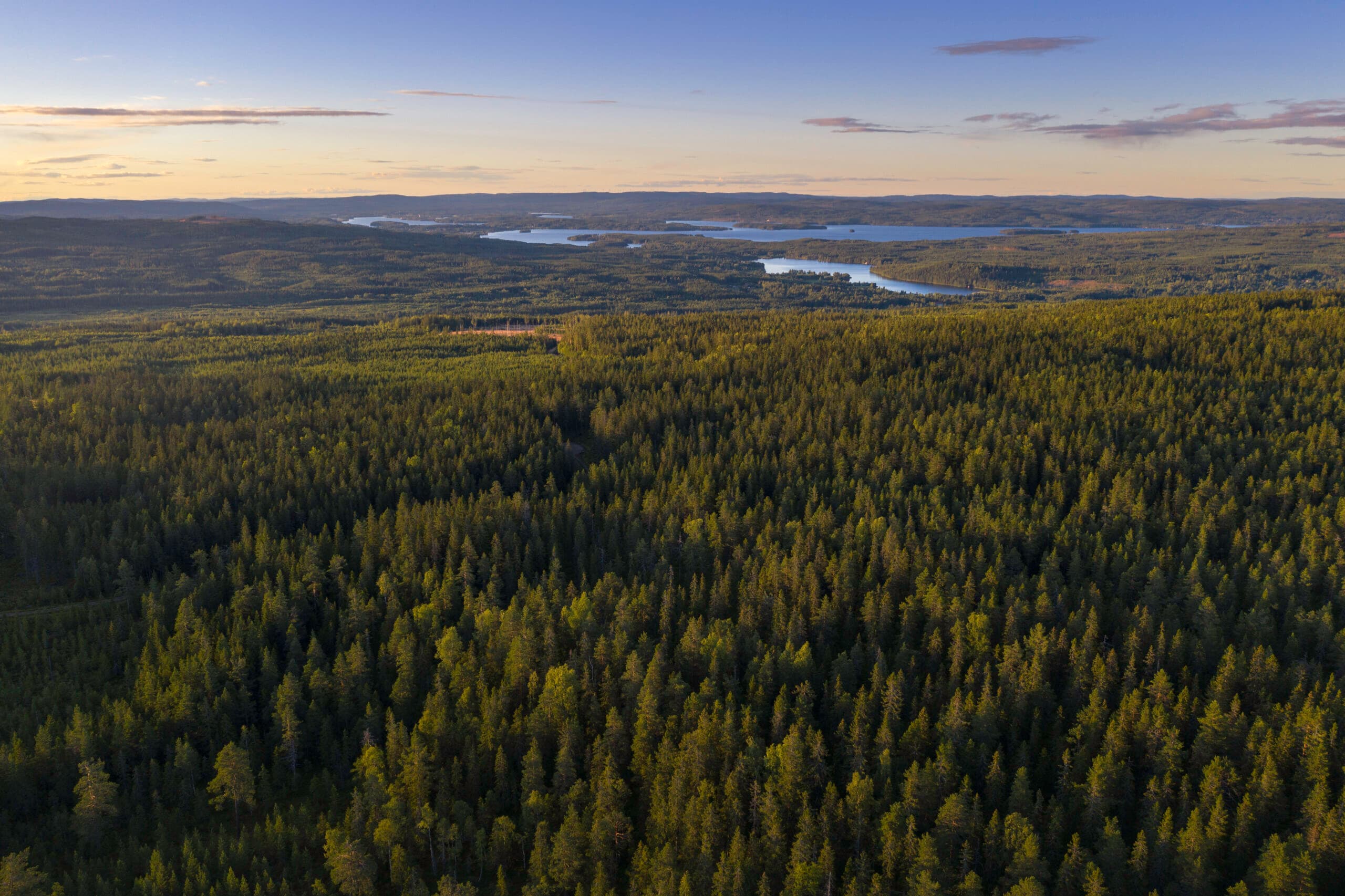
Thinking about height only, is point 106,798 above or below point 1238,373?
below

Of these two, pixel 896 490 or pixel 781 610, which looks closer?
pixel 781 610

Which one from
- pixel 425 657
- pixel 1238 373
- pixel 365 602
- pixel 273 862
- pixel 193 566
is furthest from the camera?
pixel 1238 373

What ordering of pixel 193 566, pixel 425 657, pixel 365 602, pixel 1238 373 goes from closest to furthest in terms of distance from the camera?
1. pixel 425 657
2. pixel 365 602
3. pixel 193 566
4. pixel 1238 373

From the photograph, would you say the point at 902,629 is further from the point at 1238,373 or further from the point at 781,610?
the point at 1238,373

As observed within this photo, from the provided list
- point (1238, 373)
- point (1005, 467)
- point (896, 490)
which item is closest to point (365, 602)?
point (896, 490)

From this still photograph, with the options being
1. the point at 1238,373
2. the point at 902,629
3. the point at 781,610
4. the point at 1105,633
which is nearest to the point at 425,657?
the point at 781,610

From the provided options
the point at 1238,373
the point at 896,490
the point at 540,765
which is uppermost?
the point at 1238,373

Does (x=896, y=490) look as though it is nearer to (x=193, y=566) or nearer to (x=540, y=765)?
(x=540, y=765)
